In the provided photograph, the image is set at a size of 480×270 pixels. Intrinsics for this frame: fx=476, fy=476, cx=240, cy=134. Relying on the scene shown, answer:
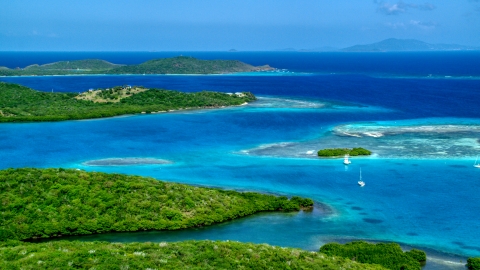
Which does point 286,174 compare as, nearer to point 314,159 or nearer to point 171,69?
point 314,159

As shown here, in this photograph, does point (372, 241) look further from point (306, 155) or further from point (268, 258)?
point (306, 155)

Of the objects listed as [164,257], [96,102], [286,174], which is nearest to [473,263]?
[164,257]

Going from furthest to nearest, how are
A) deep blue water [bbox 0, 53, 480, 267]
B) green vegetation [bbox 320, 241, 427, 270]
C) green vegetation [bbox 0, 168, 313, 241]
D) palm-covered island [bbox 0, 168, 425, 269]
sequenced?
deep blue water [bbox 0, 53, 480, 267] → green vegetation [bbox 0, 168, 313, 241] → green vegetation [bbox 320, 241, 427, 270] → palm-covered island [bbox 0, 168, 425, 269]

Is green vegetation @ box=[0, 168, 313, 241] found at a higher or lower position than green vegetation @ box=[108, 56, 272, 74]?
lower

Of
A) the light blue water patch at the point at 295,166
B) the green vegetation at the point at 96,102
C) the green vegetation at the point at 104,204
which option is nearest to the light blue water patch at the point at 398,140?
the light blue water patch at the point at 295,166

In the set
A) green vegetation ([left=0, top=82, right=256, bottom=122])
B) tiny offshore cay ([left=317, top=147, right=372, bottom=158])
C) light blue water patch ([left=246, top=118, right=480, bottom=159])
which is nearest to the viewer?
tiny offshore cay ([left=317, top=147, right=372, bottom=158])

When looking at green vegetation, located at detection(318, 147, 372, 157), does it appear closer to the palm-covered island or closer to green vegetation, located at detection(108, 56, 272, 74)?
the palm-covered island

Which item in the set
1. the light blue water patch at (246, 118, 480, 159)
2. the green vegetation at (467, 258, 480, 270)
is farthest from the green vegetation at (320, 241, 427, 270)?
the light blue water patch at (246, 118, 480, 159)

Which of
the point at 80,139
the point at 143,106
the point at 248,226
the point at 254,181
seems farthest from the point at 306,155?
the point at 143,106
